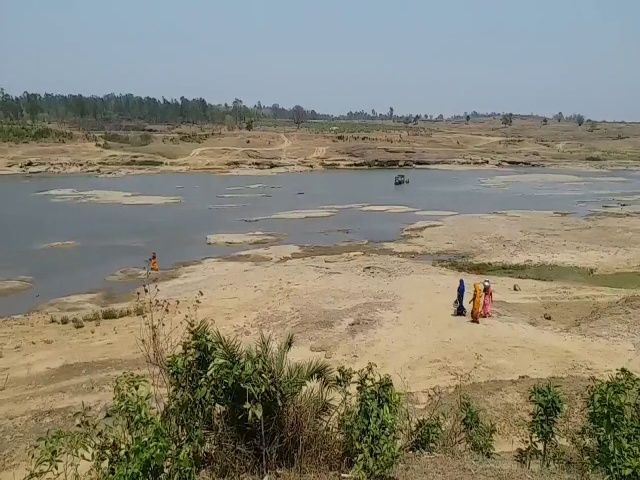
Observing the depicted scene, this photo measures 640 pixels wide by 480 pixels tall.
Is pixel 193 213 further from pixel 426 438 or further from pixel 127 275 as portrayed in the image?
pixel 426 438

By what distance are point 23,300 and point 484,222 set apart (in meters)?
26.2

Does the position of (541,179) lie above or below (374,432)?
below

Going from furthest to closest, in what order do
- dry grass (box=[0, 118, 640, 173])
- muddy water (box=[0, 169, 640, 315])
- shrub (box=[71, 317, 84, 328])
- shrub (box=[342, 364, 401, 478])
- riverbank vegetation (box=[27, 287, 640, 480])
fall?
dry grass (box=[0, 118, 640, 173])
muddy water (box=[0, 169, 640, 315])
shrub (box=[71, 317, 84, 328])
shrub (box=[342, 364, 401, 478])
riverbank vegetation (box=[27, 287, 640, 480])

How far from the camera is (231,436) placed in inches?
292

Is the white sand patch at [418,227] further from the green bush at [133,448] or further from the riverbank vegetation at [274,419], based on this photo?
the green bush at [133,448]

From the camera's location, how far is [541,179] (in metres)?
66.0

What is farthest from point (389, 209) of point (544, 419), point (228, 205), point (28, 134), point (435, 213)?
point (28, 134)

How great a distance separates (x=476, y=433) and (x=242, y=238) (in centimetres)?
2482

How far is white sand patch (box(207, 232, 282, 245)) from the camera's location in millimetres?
32438

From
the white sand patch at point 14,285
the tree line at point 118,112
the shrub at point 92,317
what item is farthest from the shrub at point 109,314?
the tree line at point 118,112

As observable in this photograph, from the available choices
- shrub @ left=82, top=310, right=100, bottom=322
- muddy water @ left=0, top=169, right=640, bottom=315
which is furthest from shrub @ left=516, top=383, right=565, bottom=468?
muddy water @ left=0, top=169, right=640, bottom=315

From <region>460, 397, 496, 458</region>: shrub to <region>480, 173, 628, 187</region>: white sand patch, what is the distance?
52976mm

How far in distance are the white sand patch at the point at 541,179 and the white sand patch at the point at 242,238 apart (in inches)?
1315

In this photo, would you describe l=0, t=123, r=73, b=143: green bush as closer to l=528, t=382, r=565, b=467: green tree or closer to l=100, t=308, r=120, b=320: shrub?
l=100, t=308, r=120, b=320: shrub
